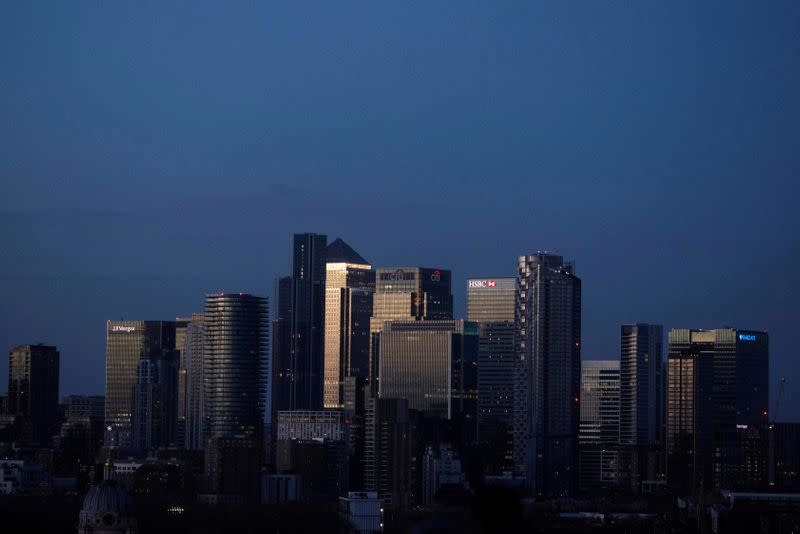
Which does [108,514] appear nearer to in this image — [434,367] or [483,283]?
[434,367]

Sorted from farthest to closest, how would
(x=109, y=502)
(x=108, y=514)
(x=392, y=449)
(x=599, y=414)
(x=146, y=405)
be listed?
(x=599, y=414) → (x=146, y=405) → (x=392, y=449) → (x=109, y=502) → (x=108, y=514)

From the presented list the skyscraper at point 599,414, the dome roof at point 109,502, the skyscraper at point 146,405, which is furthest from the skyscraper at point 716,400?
the dome roof at point 109,502

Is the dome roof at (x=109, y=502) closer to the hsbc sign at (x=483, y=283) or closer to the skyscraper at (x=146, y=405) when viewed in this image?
the skyscraper at (x=146, y=405)

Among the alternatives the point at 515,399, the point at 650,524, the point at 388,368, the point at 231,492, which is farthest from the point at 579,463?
the point at 650,524

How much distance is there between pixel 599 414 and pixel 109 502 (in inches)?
4633

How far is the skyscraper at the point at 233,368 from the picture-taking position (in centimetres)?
16162

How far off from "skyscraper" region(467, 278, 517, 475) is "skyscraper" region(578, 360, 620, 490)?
30.5 feet

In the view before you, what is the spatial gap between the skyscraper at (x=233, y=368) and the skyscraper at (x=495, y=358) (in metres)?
19.5

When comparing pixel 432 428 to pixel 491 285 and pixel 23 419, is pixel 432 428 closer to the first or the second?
pixel 491 285

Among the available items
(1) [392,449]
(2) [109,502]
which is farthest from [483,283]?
(2) [109,502]

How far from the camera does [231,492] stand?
127 m

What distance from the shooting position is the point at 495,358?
15875 cm

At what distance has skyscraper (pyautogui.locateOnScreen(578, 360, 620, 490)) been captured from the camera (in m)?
162

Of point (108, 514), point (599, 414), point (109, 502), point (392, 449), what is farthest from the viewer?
point (599, 414)
